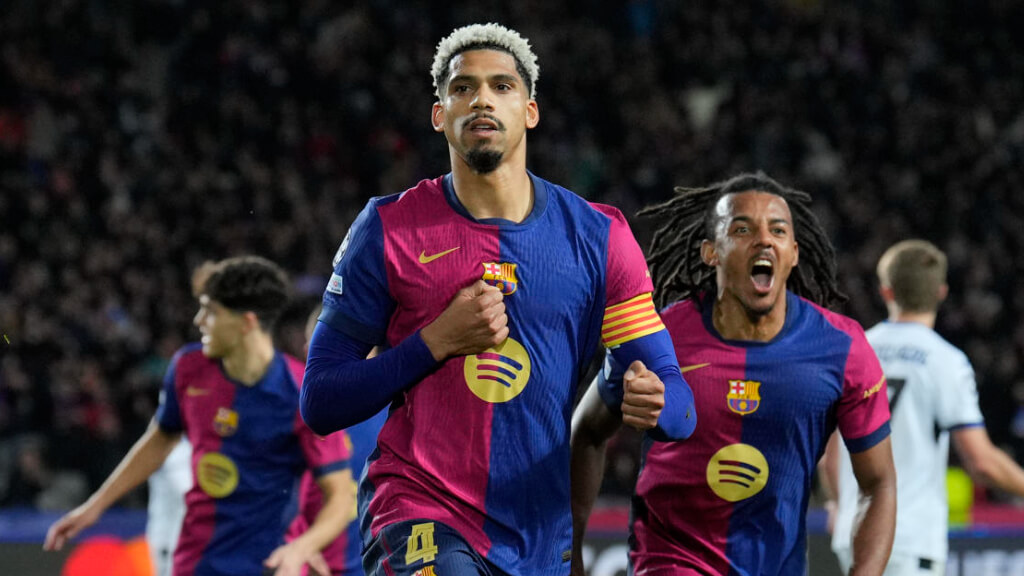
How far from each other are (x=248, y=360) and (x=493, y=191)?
9.93ft

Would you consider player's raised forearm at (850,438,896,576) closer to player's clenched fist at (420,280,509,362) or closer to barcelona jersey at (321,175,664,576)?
barcelona jersey at (321,175,664,576)

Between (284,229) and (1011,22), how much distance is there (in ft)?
33.5

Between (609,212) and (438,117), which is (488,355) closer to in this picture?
(609,212)

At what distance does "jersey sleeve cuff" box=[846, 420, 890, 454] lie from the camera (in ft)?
13.5

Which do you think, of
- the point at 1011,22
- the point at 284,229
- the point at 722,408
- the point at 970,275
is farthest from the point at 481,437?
the point at 1011,22

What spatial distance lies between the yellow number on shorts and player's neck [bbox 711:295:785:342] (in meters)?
1.45

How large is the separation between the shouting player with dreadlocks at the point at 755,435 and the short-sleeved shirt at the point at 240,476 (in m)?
2.13

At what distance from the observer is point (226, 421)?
602cm

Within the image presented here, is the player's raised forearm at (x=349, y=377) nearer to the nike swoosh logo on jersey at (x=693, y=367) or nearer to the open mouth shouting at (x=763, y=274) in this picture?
the nike swoosh logo on jersey at (x=693, y=367)

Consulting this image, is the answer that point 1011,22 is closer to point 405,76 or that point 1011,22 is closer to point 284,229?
point 405,76

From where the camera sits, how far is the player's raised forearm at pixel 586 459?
4.12m

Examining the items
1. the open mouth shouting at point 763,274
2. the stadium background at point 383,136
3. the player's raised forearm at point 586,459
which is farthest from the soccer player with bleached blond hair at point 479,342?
the stadium background at point 383,136

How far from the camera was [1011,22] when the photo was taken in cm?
1736

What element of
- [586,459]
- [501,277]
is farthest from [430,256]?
[586,459]
